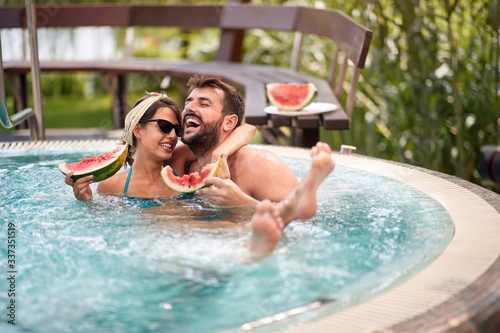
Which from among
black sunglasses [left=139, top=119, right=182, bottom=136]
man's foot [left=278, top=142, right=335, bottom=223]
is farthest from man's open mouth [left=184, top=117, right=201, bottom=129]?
man's foot [left=278, top=142, right=335, bottom=223]

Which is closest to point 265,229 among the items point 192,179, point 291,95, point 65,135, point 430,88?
point 192,179

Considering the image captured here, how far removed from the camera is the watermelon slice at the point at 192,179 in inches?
105

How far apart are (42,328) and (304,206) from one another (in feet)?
3.42

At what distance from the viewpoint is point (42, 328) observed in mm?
1586

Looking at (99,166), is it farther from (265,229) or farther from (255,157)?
(265,229)

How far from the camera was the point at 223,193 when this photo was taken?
258 centimetres

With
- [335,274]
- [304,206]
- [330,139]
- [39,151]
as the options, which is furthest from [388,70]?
[335,274]

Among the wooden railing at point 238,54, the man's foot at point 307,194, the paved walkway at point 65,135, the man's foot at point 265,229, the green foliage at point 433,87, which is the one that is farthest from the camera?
the paved walkway at point 65,135

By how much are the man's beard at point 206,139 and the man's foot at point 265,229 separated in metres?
1.00

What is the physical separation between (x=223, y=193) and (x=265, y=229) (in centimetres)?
62

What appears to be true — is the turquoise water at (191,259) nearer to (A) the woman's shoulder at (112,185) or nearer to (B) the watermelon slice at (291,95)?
(A) the woman's shoulder at (112,185)

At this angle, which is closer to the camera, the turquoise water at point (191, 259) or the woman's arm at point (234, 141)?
the turquoise water at point (191, 259)

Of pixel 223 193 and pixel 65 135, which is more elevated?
pixel 223 193

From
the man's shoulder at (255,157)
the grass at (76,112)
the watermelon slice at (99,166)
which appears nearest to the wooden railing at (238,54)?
the man's shoulder at (255,157)
